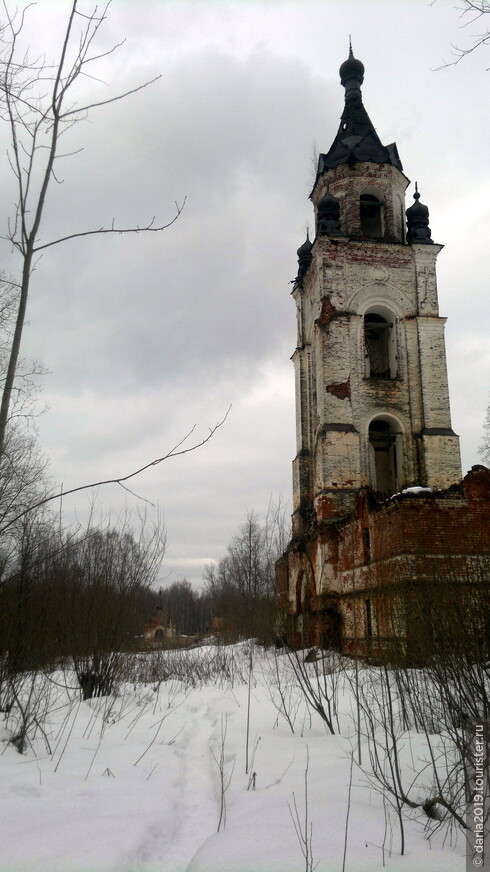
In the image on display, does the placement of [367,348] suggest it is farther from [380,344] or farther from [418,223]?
[418,223]

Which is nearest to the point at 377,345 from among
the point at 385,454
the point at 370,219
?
the point at 385,454

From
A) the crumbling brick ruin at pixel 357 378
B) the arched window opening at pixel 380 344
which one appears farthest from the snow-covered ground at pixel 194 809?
the arched window opening at pixel 380 344

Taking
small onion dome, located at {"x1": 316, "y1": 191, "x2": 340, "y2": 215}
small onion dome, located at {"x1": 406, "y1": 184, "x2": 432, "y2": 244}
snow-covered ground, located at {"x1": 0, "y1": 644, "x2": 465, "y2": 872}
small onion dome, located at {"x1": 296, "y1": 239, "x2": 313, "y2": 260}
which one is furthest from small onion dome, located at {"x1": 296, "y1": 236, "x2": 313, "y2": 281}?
snow-covered ground, located at {"x1": 0, "y1": 644, "x2": 465, "y2": 872}

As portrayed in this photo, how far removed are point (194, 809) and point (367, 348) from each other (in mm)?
19515

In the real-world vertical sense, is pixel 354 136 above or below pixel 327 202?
above

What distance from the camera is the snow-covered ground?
128 inches

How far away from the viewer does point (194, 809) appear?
4.49 meters

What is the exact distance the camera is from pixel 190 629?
71250 millimetres

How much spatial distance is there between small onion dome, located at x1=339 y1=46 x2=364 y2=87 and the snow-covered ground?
86.5 ft

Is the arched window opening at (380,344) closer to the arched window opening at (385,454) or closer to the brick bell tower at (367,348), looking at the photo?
the brick bell tower at (367,348)

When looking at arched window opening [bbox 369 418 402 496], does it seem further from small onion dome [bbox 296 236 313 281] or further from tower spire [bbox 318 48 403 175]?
tower spire [bbox 318 48 403 175]

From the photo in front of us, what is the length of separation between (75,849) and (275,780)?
224 cm

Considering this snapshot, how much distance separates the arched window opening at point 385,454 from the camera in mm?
20906

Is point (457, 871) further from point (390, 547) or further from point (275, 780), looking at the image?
point (390, 547)
